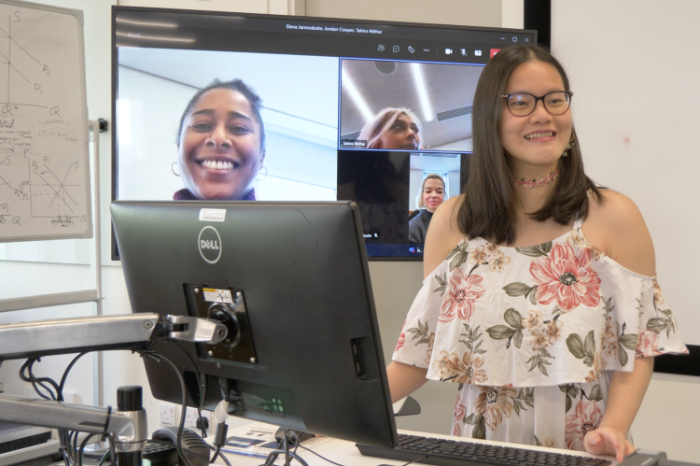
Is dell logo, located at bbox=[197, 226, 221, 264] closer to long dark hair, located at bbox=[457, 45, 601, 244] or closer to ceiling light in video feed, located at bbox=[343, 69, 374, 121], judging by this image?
long dark hair, located at bbox=[457, 45, 601, 244]

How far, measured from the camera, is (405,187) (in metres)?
2.18

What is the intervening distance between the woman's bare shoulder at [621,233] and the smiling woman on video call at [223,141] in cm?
114

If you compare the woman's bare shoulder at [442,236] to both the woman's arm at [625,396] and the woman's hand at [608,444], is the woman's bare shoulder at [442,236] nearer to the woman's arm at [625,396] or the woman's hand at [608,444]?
the woman's arm at [625,396]

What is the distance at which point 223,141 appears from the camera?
2137mm

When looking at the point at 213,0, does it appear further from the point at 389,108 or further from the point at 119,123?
the point at 389,108

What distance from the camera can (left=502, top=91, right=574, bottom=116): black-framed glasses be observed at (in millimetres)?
1456

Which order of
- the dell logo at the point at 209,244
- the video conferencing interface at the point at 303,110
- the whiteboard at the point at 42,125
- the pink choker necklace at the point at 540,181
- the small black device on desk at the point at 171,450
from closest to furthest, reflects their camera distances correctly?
1. the dell logo at the point at 209,244
2. the small black device on desk at the point at 171,450
3. the pink choker necklace at the point at 540,181
4. the video conferencing interface at the point at 303,110
5. the whiteboard at the point at 42,125

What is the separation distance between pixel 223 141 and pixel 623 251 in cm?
130

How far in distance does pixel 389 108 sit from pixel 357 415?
1.54m

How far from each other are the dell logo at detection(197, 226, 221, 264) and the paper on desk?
1.49 ft

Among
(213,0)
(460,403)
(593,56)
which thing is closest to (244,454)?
(460,403)

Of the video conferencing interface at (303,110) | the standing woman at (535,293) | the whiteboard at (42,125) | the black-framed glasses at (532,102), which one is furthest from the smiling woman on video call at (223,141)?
the black-framed glasses at (532,102)

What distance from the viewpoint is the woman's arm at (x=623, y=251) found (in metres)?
1.31

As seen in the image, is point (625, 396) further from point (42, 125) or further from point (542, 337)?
point (42, 125)
